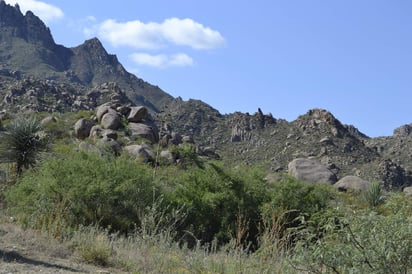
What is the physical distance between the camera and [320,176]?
114 ft

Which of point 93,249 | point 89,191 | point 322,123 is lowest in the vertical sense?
point 93,249

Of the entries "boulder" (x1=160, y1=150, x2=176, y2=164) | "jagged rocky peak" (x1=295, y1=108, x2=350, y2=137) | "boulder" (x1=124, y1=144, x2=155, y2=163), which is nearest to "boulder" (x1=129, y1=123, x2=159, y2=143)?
"boulder" (x1=160, y1=150, x2=176, y2=164)

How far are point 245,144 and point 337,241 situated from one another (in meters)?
70.9

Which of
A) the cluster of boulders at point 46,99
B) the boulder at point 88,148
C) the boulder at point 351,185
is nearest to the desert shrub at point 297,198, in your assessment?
the boulder at point 88,148

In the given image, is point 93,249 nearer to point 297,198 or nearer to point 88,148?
point 297,198

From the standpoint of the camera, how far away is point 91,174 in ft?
56.8

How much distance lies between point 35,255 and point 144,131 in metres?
31.5

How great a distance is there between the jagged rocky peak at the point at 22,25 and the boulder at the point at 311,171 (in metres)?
176

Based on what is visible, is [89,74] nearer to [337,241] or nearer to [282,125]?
[282,125]

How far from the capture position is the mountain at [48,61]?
177m

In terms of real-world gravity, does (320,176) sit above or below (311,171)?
below

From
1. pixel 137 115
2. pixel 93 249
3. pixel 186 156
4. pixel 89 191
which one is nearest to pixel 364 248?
pixel 93 249

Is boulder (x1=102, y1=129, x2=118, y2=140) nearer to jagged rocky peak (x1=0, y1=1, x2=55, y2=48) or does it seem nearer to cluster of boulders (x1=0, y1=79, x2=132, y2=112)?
cluster of boulders (x1=0, y1=79, x2=132, y2=112)

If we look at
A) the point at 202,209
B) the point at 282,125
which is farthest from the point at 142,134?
the point at 282,125
